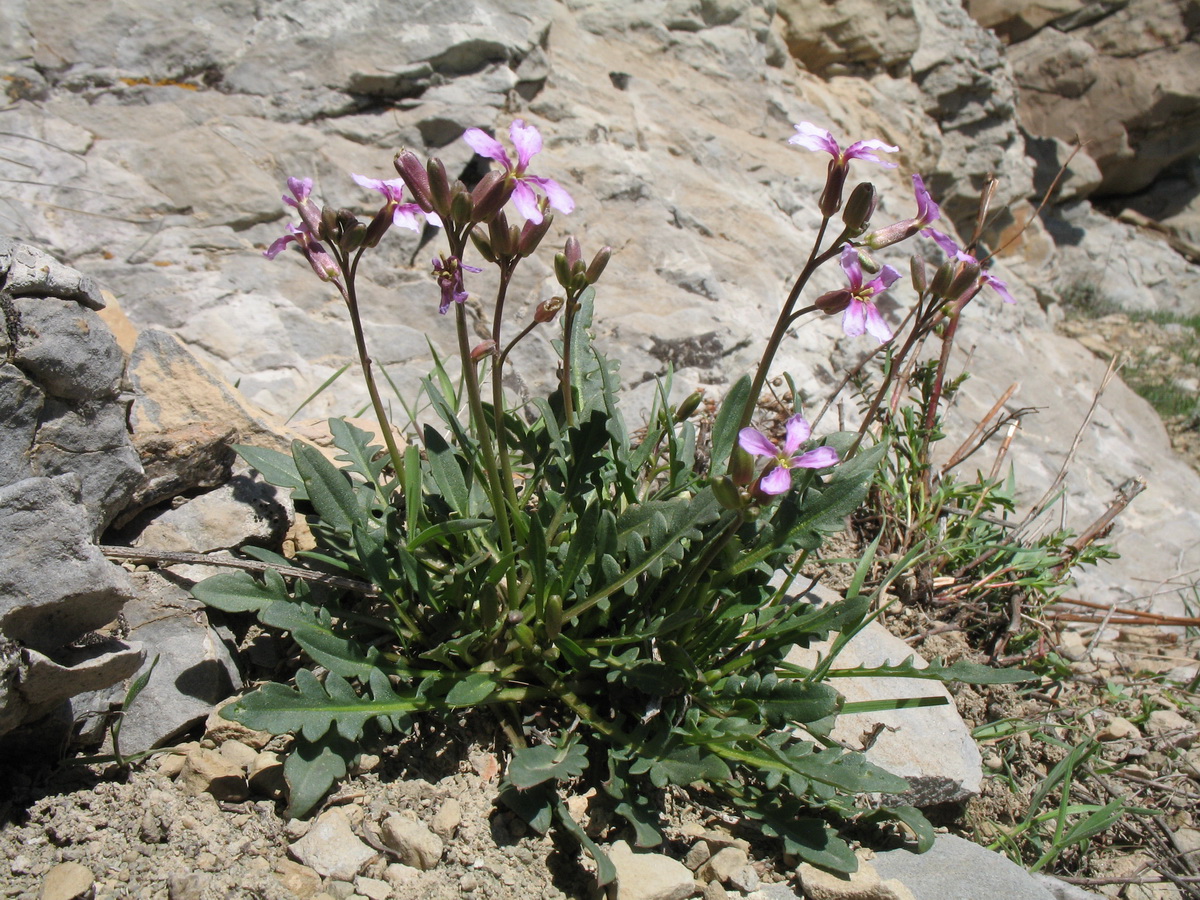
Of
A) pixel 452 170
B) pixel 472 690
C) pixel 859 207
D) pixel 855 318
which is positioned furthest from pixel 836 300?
pixel 452 170

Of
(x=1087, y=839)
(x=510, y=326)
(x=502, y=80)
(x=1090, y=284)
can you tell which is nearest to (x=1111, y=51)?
(x=1090, y=284)

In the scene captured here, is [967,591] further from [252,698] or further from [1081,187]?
[1081,187]

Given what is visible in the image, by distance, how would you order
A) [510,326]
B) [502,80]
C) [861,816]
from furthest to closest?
[502,80]
[510,326]
[861,816]

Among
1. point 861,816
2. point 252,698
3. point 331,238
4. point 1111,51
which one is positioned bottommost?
point 861,816

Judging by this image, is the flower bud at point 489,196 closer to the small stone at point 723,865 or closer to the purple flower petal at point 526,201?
the purple flower petal at point 526,201

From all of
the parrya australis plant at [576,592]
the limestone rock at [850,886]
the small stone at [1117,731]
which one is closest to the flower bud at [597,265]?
the parrya australis plant at [576,592]

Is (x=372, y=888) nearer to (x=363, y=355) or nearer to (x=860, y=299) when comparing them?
(x=363, y=355)

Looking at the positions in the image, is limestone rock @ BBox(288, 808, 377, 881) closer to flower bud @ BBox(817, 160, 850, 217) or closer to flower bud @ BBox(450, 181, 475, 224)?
flower bud @ BBox(450, 181, 475, 224)
